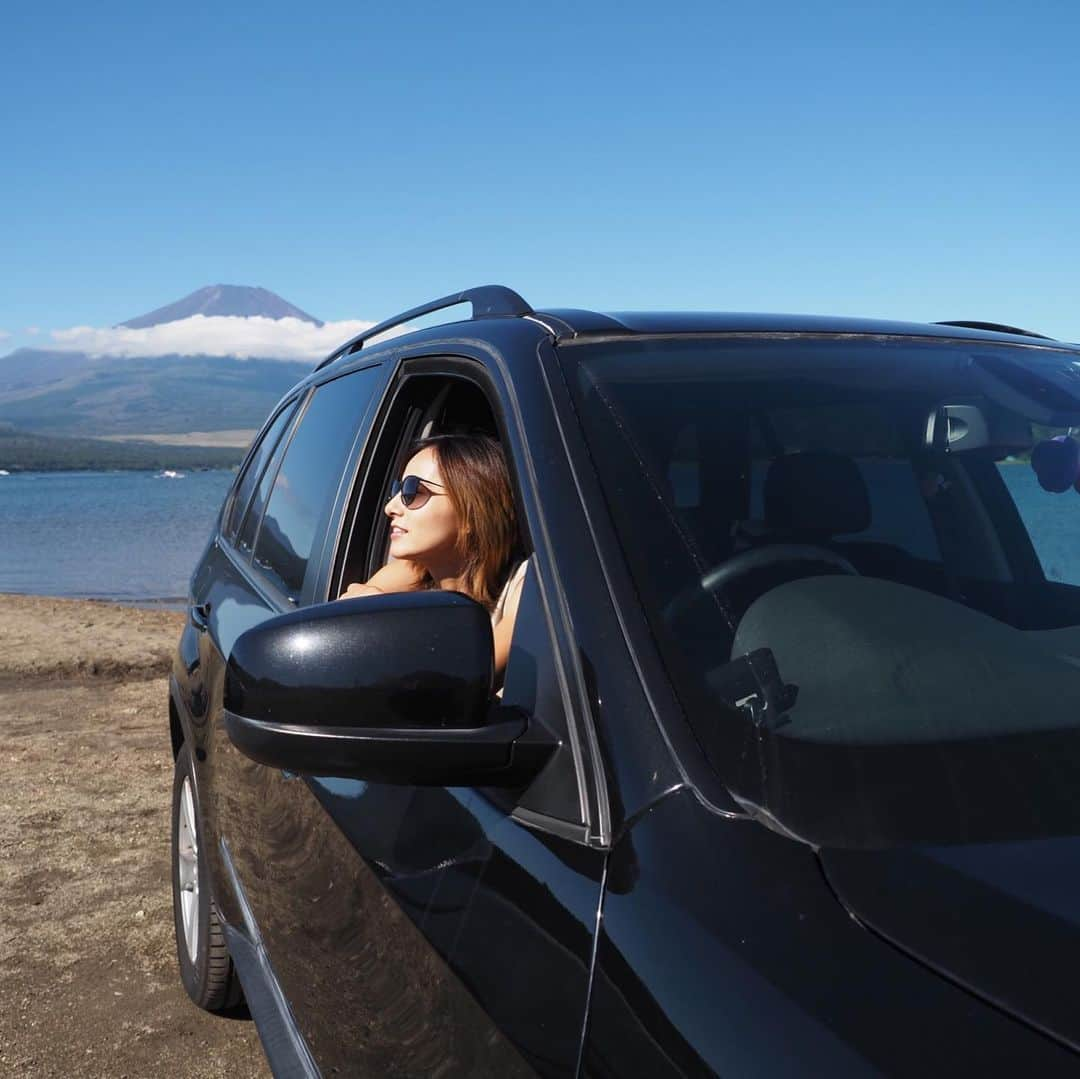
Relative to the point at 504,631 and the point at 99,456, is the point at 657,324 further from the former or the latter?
the point at 99,456

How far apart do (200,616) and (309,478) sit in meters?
0.79

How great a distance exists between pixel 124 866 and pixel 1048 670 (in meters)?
3.91

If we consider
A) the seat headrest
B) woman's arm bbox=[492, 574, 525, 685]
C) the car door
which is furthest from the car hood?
woman's arm bbox=[492, 574, 525, 685]

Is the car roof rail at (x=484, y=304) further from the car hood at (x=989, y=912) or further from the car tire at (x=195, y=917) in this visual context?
the car tire at (x=195, y=917)

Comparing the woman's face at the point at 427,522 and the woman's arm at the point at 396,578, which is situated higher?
the woman's face at the point at 427,522

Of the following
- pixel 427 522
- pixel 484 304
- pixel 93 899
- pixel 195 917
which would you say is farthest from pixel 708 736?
pixel 93 899

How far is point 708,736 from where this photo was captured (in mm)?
1329

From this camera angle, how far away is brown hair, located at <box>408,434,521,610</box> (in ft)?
7.36

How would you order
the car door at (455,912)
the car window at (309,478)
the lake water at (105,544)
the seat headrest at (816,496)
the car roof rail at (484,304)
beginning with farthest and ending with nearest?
1. the lake water at (105,544)
2. the car window at (309,478)
3. the car roof rail at (484,304)
4. the seat headrest at (816,496)
5. the car door at (455,912)

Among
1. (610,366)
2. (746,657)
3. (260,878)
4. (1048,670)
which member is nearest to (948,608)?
(1048,670)

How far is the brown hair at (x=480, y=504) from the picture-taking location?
7.36 ft

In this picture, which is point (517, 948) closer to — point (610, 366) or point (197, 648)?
point (610, 366)

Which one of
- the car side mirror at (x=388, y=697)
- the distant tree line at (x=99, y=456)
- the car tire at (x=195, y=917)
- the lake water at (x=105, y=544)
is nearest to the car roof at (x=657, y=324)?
the car side mirror at (x=388, y=697)

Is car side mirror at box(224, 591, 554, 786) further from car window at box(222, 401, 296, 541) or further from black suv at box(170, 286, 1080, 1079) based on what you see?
car window at box(222, 401, 296, 541)
